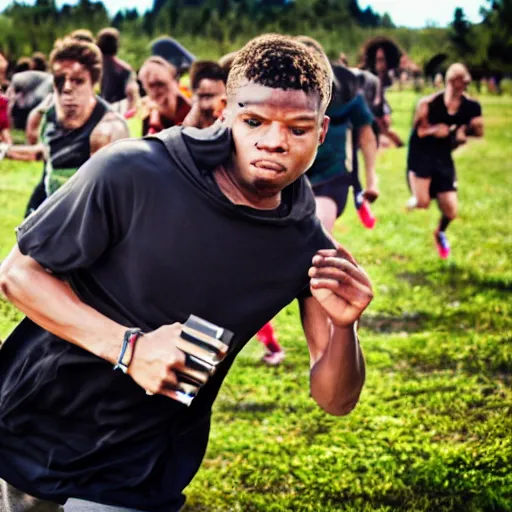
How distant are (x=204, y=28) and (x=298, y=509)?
37620 mm

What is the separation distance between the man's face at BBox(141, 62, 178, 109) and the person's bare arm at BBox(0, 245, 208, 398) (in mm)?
4809

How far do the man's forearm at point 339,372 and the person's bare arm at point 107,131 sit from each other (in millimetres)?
3490

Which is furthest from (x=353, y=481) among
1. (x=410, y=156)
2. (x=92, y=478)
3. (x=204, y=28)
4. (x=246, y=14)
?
(x=246, y=14)

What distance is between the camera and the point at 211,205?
211cm

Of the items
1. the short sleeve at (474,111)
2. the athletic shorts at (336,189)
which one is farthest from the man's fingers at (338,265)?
the short sleeve at (474,111)

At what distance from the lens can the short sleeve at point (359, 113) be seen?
6.61m

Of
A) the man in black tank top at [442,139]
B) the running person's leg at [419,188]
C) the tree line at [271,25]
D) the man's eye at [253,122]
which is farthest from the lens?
the tree line at [271,25]

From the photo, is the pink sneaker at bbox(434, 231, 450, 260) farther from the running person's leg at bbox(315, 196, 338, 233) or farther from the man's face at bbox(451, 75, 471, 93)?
the running person's leg at bbox(315, 196, 338, 233)

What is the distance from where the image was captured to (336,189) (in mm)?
6477

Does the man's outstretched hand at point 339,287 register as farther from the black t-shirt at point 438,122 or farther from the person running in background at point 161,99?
the black t-shirt at point 438,122

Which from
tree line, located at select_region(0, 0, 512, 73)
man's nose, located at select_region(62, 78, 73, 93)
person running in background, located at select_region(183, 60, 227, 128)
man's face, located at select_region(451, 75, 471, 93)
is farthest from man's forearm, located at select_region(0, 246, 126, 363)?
tree line, located at select_region(0, 0, 512, 73)

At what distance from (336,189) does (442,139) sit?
328 cm

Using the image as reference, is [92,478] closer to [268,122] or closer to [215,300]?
[215,300]

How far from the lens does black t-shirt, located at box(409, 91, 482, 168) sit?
30.2ft
